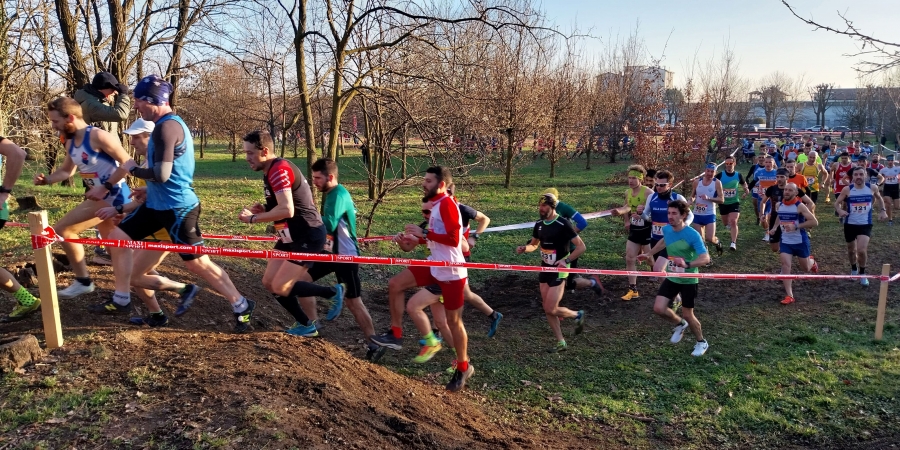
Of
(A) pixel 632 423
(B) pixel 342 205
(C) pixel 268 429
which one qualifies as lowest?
(A) pixel 632 423

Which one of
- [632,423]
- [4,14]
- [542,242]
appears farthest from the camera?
[4,14]

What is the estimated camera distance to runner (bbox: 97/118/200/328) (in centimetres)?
540

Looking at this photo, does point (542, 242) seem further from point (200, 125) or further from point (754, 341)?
point (200, 125)

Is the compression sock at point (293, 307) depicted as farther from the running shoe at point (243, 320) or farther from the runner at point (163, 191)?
the runner at point (163, 191)

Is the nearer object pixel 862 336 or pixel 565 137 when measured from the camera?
pixel 862 336

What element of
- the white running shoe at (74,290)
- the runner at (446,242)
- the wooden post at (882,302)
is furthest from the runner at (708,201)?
the white running shoe at (74,290)

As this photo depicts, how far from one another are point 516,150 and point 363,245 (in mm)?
13919

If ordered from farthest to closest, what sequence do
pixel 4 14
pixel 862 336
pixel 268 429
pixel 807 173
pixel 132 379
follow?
1. pixel 807 173
2. pixel 4 14
3. pixel 862 336
4. pixel 132 379
5. pixel 268 429

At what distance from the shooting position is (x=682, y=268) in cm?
706

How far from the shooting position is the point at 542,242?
23.3 ft

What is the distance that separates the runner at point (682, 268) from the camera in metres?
7.03

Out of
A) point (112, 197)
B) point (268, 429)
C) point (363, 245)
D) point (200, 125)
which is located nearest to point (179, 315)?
point (112, 197)

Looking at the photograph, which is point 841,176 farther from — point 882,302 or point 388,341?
point 388,341

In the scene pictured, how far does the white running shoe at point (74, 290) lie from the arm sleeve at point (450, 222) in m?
3.26
